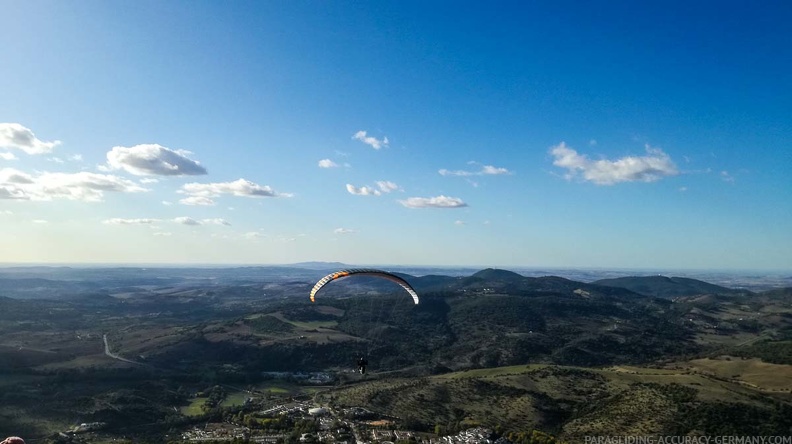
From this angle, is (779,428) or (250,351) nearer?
(779,428)

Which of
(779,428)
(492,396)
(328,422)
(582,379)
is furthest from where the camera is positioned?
(582,379)

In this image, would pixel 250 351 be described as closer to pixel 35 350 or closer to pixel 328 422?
pixel 35 350

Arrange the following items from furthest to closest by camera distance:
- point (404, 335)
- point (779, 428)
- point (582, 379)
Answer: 1. point (404, 335)
2. point (582, 379)
3. point (779, 428)

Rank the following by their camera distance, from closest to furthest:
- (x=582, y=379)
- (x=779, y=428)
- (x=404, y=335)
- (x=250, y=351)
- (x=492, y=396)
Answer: (x=779, y=428)
(x=492, y=396)
(x=582, y=379)
(x=250, y=351)
(x=404, y=335)

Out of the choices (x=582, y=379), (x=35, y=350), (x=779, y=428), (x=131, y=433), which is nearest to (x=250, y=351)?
(x=35, y=350)

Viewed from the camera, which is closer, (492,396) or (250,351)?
(492,396)

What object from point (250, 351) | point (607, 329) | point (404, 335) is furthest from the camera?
point (607, 329)

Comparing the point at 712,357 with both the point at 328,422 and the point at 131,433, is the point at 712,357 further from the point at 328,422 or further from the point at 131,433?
the point at 131,433

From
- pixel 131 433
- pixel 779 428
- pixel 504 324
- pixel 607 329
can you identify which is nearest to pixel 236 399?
pixel 131 433
